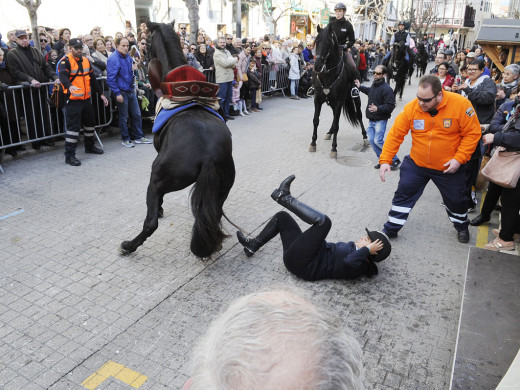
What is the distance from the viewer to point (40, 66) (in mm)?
8039

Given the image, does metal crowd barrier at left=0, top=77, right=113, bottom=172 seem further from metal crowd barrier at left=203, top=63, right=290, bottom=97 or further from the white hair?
the white hair

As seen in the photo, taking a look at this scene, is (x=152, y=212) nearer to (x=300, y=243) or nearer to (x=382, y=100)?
(x=300, y=243)

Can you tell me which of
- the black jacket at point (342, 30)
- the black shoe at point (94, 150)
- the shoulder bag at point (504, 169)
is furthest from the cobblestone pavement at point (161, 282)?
the black jacket at point (342, 30)

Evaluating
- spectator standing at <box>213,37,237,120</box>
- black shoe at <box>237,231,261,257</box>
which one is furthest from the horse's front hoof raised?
spectator standing at <box>213,37,237,120</box>

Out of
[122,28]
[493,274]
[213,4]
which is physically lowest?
[493,274]

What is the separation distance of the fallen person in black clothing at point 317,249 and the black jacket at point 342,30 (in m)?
5.43

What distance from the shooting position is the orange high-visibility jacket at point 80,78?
7.25 meters

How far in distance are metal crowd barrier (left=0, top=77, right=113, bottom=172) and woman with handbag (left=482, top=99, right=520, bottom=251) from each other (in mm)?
7026

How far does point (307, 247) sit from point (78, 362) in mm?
2041

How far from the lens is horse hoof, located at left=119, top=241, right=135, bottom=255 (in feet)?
14.8

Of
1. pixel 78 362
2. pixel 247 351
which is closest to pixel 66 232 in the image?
pixel 78 362

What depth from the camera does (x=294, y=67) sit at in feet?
51.8

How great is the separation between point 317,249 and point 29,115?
242 inches

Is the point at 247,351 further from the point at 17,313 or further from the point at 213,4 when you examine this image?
the point at 213,4
